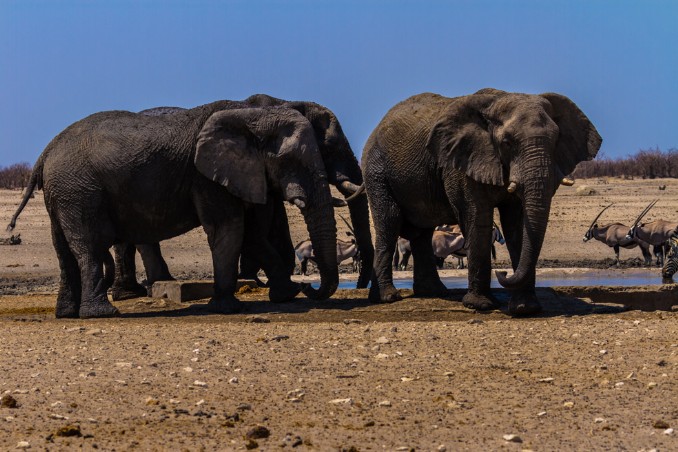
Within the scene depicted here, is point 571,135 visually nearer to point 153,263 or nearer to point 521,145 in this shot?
point 521,145

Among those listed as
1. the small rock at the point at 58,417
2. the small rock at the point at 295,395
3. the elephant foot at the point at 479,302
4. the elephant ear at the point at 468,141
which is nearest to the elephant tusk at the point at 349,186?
the elephant ear at the point at 468,141

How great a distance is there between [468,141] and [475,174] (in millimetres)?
375

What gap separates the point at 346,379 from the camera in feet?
33.8

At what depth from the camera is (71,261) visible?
1564cm

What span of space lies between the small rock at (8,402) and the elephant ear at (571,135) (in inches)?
268

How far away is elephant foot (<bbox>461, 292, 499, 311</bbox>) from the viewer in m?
14.8

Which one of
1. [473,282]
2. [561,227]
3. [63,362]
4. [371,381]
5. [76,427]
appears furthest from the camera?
[561,227]

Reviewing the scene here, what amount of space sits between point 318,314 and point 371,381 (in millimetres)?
4674

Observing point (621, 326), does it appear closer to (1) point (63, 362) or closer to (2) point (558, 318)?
(2) point (558, 318)

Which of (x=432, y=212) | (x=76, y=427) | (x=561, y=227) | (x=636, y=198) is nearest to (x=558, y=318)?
(x=432, y=212)

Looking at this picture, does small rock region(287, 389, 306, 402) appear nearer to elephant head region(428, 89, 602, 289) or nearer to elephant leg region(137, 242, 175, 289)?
elephant head region(428, 89, 602, 289)

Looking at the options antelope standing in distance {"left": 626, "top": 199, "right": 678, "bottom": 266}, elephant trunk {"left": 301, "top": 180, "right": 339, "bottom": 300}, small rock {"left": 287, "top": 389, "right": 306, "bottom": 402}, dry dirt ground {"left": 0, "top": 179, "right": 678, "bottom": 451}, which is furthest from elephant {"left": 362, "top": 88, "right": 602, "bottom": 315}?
antelope standing in distance {"left": 626, "top": 199, "right": 678, "bottom": 266}

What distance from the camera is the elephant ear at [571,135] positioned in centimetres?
1431

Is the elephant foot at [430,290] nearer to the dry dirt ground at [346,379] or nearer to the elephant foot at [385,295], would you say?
the elephant foot at [385,295]
